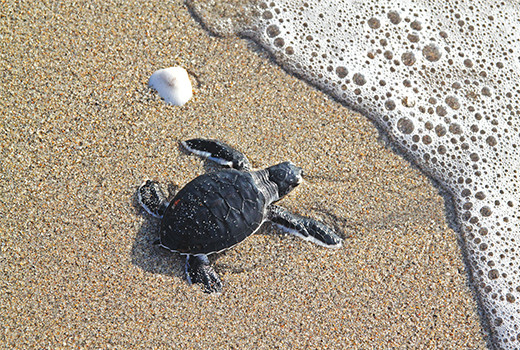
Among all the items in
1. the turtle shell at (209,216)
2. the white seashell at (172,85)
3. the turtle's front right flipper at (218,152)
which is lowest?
the turtle shell at (209,216)

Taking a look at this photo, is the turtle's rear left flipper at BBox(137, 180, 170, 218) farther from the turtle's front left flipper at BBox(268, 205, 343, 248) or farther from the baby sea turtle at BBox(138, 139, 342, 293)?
the turtle's front left flipper at BBox(268, 205, 343, 248)

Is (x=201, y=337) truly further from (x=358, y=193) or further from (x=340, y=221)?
(x=358, y=193)

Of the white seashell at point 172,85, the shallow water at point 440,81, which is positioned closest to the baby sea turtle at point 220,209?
the white seashell at point 172,85

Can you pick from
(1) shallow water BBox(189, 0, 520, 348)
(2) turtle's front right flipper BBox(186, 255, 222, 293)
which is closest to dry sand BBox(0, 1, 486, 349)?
(2) turtle's front right flipper BBox(186, 255, 222, 293)

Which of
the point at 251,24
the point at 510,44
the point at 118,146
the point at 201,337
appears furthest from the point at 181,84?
the point at 510,44

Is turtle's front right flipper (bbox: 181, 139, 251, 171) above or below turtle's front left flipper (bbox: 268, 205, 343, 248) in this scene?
above

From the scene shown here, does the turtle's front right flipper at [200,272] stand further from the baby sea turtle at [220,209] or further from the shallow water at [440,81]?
the shallow water at [440,81]
